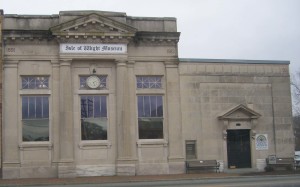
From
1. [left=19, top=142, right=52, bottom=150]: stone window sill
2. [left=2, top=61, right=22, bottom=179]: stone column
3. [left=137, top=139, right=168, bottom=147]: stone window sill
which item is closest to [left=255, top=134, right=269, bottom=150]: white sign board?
[left=137, top=139, right=168, bottom=147]: stone window sill

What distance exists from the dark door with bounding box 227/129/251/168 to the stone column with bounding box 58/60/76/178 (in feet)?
33.3

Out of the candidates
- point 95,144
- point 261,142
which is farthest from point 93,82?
point 261,142

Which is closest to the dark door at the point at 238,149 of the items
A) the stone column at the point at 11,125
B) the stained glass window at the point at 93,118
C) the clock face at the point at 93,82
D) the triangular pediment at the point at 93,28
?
the stained glass window at the point at 93,118

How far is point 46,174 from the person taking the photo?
28859 mm

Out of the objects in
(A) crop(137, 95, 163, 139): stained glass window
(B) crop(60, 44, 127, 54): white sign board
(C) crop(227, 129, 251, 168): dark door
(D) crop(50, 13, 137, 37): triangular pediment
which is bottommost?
(C) crop(227, 129, 251, 168): dark door

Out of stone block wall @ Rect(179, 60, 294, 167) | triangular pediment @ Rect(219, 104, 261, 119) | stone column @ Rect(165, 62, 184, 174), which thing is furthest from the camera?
triangular pediment @ Rect(219, 104, 261, 119)

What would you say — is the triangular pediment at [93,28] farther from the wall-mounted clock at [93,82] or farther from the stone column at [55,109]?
the wall-mounted clock at [93,82]

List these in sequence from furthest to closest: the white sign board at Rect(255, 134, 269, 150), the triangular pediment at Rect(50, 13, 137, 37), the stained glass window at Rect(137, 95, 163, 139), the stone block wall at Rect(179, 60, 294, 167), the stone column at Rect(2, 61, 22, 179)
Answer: the white sign board at Rect(255, 134, 269, 150) → the stone block wall at Rect(179, 60, 294, 167) → the stained glass window at Rect(137, 95, 163, 139) → the triangular pediment at Rect(50, 13, 137, 37) → the stone column at Rect(2, 61, 22, 179)

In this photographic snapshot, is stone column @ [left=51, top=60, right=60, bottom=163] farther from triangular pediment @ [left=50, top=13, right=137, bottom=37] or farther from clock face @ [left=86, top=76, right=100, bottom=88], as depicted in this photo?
triangular pediment @ [left=50, top=13, right=137, bottom=37]

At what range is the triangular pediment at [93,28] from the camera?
29438 millimetres

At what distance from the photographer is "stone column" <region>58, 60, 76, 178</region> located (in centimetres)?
2872

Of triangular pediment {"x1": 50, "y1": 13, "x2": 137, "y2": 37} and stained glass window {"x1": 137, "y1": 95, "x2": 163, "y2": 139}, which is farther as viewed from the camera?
stained glass window {"x1": 137, "y1": 95, "x2": 163, "y2": 139}

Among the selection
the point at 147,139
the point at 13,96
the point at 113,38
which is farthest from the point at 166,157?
the point at 13,96

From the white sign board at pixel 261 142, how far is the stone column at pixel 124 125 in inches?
328
